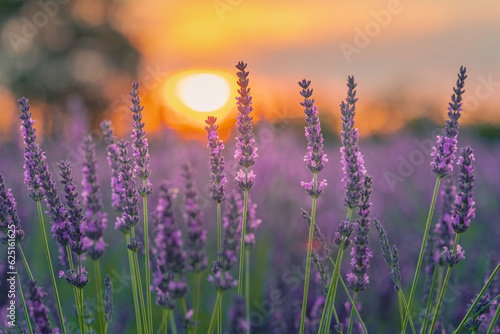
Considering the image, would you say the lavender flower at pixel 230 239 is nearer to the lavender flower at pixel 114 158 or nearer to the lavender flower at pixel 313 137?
the lavender flower at pixel 313 137

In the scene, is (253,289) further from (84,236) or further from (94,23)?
(94,23)

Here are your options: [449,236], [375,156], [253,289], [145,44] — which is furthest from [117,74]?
[449,236]

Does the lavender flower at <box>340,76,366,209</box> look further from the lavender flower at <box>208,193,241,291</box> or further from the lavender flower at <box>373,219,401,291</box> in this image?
the lavender flower at <box>208,193,241,291</box>

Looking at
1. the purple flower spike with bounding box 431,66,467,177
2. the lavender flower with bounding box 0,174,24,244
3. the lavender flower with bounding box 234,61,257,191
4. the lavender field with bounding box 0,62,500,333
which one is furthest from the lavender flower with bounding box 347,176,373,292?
the lavender flower with bounding box 0,174,24,244

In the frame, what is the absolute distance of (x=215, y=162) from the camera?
94.1 inches

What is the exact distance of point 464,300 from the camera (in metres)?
3.97

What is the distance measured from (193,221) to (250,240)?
1.14 metres

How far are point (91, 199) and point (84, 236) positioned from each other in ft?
0.63

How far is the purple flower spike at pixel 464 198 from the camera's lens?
2355 mm

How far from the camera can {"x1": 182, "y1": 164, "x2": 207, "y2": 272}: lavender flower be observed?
5.66 feet

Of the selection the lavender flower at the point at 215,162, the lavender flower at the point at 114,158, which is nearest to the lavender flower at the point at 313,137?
the lavender flower at the point at 215,162

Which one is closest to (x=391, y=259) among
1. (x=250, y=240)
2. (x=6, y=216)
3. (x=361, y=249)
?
(x=361, y=249)

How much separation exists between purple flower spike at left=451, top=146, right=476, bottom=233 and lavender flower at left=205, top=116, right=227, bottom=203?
1.02 m

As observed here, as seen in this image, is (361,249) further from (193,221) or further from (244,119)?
(193,221)
